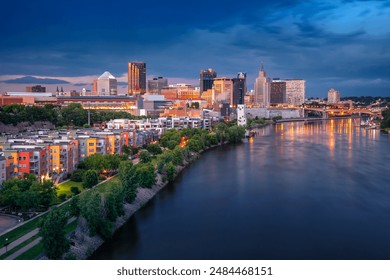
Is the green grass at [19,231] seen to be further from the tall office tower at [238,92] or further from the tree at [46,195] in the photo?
the tall office tower at [238,92]

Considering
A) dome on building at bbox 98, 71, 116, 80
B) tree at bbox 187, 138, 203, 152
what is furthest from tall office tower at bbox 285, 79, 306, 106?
tree at bbox 187, 138, 203, 152

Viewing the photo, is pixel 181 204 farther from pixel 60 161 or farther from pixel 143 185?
pixel 60 161

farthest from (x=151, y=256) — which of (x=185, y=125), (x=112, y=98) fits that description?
(x=112, y=98)

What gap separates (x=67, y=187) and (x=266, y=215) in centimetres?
253

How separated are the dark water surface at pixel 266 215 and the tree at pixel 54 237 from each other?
53 centimetres

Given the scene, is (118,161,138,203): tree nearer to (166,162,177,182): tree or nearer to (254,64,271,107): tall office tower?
(166,162,177,182): tree

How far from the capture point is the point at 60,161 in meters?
6.09

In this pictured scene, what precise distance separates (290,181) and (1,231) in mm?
4383

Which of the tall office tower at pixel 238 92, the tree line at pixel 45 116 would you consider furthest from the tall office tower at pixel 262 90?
the tree line at pixel 45 116

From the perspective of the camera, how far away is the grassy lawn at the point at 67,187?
5.16 meters

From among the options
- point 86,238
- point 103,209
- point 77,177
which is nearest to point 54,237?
point 86,238

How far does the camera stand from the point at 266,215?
4.90 meters

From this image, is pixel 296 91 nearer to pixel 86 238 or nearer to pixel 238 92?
pixel 238 92

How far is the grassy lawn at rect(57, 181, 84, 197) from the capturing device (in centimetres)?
516
